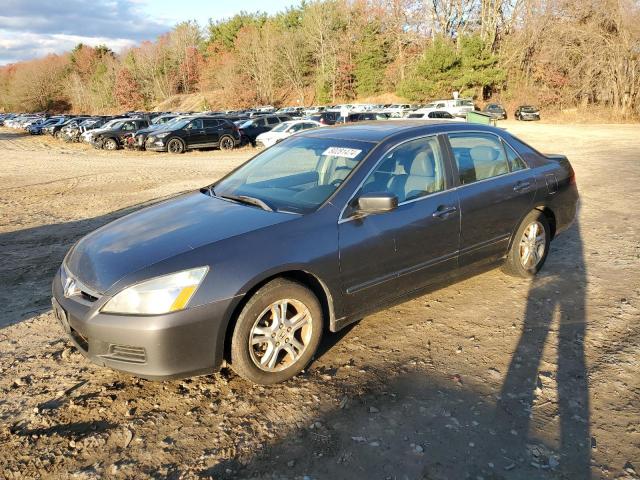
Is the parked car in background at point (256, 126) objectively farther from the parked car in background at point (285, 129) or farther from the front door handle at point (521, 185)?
the front door handle at point (521, 185)

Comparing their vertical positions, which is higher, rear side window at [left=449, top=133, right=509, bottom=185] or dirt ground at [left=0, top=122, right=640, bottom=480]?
rear side window at [left=449, top=133, right=509, bottom=185]

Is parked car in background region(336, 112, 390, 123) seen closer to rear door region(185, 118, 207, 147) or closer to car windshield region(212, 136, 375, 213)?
rear door region(185, 118, 207, 147)

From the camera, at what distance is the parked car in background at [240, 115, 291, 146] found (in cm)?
2445

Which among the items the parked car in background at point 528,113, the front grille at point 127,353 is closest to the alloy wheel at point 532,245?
the front grille at point 127,353

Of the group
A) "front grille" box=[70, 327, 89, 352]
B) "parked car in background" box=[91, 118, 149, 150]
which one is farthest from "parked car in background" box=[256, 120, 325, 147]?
"front grille" box=[70, 327, 89, 352]

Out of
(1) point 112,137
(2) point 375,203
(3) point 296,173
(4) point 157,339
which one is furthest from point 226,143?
(4) point 157,339

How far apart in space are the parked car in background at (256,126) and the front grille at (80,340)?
21.5 meters

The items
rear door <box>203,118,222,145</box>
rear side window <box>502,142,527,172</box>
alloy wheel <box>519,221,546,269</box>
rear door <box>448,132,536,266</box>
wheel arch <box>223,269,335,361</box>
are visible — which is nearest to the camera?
wheel arch <box>223,269,335,361</box>

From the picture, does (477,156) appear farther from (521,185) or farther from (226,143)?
(226,143)

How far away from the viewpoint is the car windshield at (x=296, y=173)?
3715 mm

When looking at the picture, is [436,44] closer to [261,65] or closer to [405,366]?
[261,65]

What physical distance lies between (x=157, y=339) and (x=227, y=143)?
21.3 m

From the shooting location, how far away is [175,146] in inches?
864

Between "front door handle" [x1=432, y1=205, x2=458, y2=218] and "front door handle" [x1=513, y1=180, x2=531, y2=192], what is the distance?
91 centimetres
